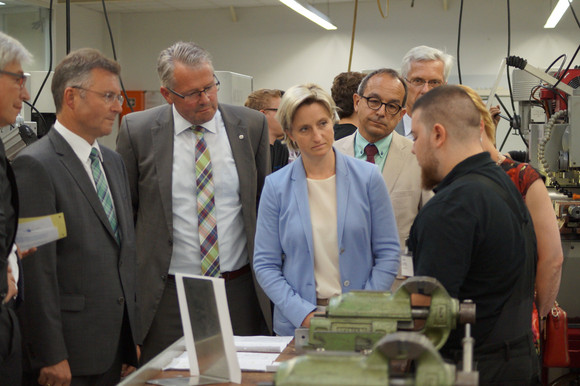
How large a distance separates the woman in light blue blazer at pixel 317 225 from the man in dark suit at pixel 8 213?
0.69 metres

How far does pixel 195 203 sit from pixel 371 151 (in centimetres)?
66

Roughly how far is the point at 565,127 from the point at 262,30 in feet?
21.3

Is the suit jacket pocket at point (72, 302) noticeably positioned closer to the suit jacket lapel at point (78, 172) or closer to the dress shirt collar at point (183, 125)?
the suit jacket lapel at point (78, 172)

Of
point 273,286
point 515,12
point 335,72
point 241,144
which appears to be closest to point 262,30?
point 335,72

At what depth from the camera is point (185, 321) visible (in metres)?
1.59

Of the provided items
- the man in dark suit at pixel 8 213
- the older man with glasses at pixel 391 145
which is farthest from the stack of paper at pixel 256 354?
the older man with glasses at pixel 391 145

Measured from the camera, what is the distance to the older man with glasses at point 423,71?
114 inches

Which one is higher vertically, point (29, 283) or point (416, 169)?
point (416, 169)

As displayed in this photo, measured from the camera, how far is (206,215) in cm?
231

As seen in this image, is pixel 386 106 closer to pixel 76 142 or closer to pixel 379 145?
pixel 379 145

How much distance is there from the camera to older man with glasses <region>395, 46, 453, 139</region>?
289cm

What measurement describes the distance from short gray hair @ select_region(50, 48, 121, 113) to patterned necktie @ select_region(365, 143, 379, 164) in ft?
3.09

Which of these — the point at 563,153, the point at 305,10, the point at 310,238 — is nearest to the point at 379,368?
the point at 310,238

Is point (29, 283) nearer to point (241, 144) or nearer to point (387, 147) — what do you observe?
point (241, 144)
